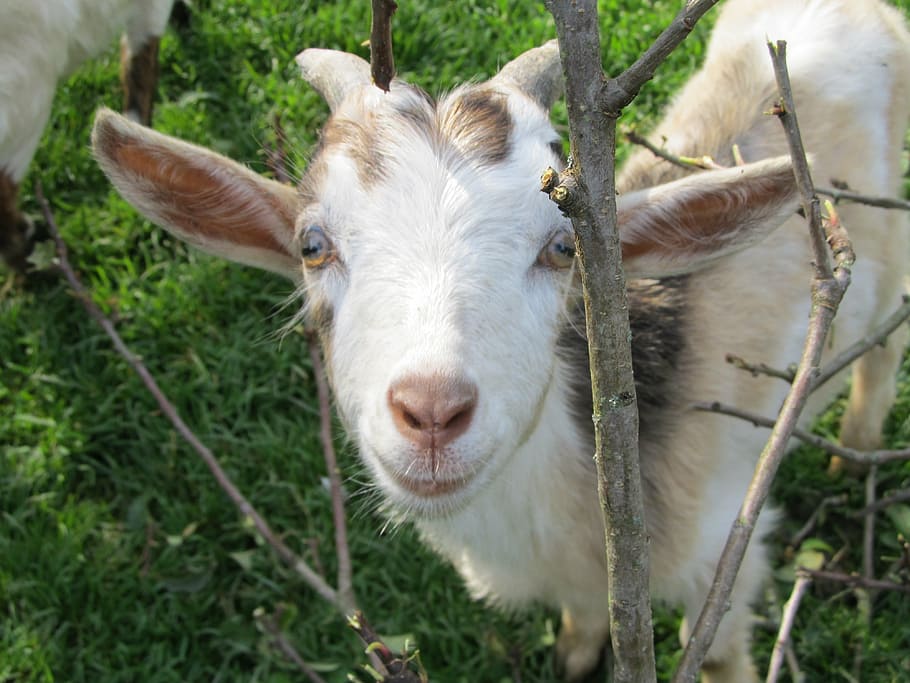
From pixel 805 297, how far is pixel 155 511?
9.99ft

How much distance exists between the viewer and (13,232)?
4.76 m

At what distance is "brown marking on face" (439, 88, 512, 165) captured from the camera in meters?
2.44

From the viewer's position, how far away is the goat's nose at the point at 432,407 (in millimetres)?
1973

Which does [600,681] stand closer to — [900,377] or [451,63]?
[900,377]

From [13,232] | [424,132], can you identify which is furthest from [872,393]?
[13,232]

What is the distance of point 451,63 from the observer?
5.55m

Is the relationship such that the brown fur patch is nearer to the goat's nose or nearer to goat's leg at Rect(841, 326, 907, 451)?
the goat's nose

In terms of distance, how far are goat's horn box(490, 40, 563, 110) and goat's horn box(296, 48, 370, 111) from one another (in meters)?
0.41

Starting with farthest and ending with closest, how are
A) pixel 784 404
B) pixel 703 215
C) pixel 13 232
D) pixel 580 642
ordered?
pixel 13 232 → pixel 580 642 → pixel 703 215 → pixel 784 404

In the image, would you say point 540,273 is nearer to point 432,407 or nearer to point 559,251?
point 559,251

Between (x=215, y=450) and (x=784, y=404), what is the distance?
318 centimetres

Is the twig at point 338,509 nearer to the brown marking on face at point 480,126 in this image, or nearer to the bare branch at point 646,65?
the brown marking on face at point 480,126

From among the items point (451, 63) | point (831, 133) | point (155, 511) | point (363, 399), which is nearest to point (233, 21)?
point (451, 63)

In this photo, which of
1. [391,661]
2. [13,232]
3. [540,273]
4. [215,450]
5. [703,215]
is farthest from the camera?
[13,232]
